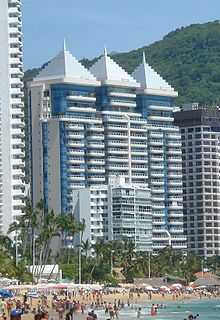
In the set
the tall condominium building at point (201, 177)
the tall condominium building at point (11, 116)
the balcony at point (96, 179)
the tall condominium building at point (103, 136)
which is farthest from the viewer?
the tall condominium building at point (201, 177)

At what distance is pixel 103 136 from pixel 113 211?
15203 mm

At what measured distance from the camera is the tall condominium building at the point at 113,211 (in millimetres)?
158500

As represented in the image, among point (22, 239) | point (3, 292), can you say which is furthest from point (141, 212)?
point (3, 292)

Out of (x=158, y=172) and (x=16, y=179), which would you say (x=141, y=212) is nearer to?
(x=158, y=172)

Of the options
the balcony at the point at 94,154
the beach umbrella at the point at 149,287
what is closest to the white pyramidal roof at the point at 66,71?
the balcony at the point at 94,154

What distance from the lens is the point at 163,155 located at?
18050 cm

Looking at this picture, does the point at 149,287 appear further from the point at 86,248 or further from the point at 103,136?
the point at 103,136

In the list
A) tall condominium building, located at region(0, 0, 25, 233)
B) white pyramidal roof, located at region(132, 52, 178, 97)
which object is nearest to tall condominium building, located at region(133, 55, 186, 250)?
white pyramidal roof, located at region(132, 52, 178, 97)

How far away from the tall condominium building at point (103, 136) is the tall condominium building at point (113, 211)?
1.63 meters

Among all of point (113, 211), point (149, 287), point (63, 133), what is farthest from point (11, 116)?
point (113, 211)

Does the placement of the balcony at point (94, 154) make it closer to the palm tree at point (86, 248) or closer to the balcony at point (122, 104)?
the balcony at point (122, 104)

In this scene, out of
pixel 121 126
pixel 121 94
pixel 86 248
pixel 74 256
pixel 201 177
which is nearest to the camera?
pixel 86 248

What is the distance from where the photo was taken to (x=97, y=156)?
6614 inches

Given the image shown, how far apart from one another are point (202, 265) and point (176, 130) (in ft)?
91.0
